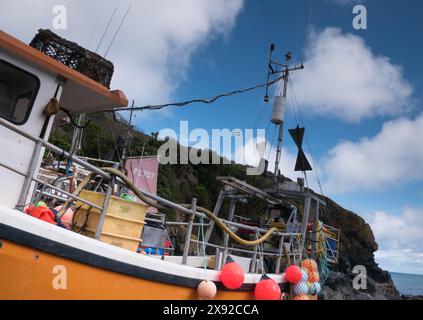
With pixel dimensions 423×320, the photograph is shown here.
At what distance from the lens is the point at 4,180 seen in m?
3.75

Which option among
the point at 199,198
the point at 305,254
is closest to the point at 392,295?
the point at 199,198

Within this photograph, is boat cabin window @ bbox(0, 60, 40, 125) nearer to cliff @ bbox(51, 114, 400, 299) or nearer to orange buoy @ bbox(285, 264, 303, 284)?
orange buoy @ bbox(285, 264, 303, 284)

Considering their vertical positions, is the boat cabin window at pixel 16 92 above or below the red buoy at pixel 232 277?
above

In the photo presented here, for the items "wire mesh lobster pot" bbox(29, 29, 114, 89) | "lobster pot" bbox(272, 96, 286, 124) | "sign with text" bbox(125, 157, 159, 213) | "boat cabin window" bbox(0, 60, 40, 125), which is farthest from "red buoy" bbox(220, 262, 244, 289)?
"sign with text" bbox(125, 157, 159, 213)

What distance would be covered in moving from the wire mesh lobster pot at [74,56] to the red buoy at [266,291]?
10.9 feet

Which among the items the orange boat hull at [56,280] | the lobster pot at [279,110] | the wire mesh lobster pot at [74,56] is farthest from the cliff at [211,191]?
the orange boat hull at [56,280]

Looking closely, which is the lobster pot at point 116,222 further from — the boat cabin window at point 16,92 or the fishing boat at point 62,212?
the boat cabin window at point 16,92

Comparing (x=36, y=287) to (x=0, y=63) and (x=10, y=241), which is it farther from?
(x=0, y=63)

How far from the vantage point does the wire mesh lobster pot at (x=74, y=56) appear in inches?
165

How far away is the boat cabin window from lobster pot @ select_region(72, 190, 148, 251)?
3.80 feet

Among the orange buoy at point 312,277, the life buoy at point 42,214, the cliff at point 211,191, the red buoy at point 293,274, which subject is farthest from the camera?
the cliff at point 211,191

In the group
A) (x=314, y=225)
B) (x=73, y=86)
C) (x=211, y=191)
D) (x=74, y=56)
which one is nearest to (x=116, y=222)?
(x=73, y=86)
